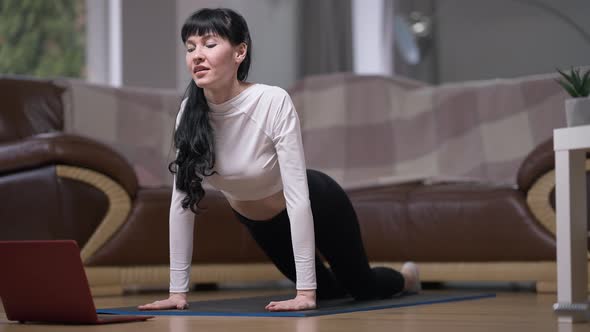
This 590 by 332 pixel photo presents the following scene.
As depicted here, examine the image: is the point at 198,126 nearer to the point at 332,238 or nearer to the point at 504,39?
the point at 332,238

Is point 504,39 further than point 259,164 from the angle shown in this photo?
Yes

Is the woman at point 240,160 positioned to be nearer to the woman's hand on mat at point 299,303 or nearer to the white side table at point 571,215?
the woman's hand on mat at point 299,303

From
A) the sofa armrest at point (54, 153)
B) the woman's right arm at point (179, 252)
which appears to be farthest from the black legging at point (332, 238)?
the sofa armrest at point (54, 153)

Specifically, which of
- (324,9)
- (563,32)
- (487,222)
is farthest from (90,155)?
(563,32)

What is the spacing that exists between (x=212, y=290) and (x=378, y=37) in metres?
2.48

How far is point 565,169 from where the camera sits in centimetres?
208

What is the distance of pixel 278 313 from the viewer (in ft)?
7.18

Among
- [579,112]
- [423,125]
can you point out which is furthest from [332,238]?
[423,125]

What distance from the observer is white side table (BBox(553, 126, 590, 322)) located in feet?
6.69

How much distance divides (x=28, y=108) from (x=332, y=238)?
201cm

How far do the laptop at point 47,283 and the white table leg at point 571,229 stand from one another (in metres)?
0.98

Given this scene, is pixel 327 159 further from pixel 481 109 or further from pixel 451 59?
pixel 451 59

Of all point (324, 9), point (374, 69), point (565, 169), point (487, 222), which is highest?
point (324, 9)

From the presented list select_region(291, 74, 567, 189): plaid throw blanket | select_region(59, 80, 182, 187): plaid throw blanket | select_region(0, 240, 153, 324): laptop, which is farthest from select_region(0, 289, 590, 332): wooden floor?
select_region(59, 80, 182, 187): plaid throw blanket
